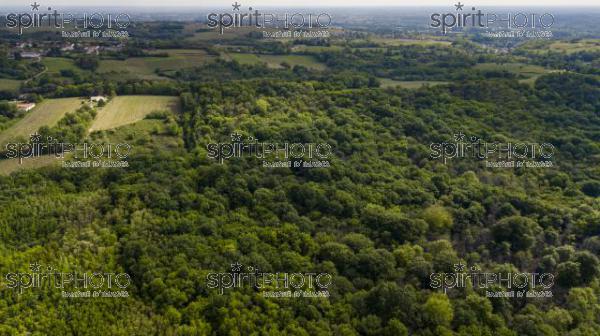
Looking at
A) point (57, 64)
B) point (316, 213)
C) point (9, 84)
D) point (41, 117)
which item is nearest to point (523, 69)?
point (316, 213)

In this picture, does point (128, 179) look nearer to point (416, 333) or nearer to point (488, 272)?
point (416, 333)

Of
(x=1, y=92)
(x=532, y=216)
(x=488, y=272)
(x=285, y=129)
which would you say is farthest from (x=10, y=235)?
(x=1, y=92)

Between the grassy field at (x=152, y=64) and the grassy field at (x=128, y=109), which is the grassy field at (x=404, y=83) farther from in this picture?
the grassy field at (x=152, y=64)

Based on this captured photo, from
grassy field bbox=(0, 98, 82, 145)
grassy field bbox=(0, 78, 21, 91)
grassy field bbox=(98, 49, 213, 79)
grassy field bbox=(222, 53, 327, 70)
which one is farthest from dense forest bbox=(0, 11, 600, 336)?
grassy field bbox=(222, 53, 327, 70)

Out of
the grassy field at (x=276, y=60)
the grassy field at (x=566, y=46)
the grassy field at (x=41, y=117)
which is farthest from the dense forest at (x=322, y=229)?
the grassy field at (x=566, y=46)

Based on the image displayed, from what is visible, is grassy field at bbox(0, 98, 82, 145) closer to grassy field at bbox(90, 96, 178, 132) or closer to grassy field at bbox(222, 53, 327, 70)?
grassy field at bbox(90, 96, 178, 132)

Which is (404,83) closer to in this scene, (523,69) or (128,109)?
(523,69)
